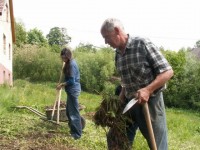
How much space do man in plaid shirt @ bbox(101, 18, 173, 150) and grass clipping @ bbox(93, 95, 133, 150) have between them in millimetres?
195

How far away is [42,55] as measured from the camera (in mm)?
43031

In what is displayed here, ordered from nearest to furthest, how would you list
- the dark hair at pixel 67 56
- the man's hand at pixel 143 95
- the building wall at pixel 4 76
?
1. the man's hand at pixel 143 95
2. the dark hair at pixel 67 56
3. the building wall at pixel 4 76

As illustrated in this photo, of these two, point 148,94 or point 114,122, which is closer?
point 148,94

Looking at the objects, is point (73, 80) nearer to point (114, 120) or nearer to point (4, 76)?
point (114, 120)

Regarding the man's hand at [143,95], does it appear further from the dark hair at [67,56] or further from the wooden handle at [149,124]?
the dark hair at [67,56]

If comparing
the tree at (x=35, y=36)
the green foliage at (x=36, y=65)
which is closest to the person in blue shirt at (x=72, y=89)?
the green foliage at (x=36, y=65)

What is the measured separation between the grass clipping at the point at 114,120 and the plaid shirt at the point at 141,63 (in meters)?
0.34

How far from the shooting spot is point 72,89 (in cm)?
757

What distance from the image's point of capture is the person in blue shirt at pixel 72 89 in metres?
7.44

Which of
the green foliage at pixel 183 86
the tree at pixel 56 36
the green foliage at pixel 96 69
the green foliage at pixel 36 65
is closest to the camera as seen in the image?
the green foliage at pixel 183 86

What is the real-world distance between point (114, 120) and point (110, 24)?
1.07 m

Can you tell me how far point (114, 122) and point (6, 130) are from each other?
12.7 feet

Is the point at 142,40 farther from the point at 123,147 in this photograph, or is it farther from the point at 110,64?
the point at 110,64

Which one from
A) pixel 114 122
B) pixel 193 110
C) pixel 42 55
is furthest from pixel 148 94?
pixel 42 55
